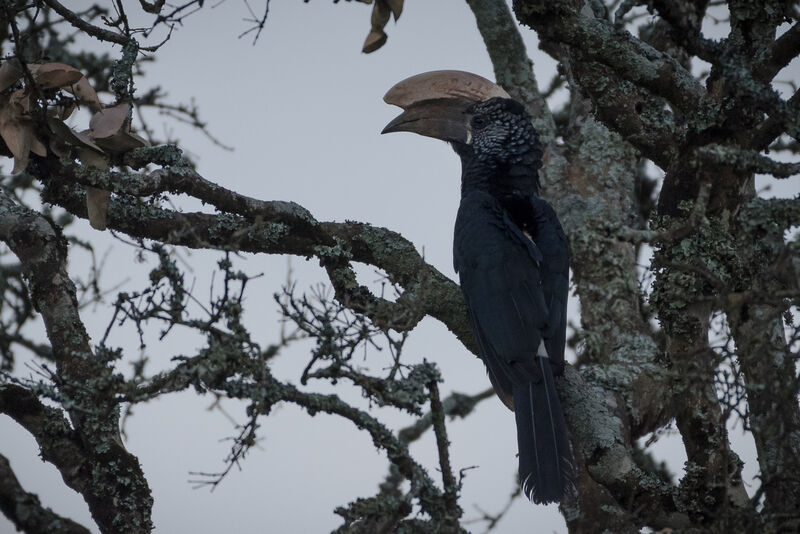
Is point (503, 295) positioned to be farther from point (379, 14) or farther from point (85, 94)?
point (85, 94)

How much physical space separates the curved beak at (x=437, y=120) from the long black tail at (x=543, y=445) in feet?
5.67

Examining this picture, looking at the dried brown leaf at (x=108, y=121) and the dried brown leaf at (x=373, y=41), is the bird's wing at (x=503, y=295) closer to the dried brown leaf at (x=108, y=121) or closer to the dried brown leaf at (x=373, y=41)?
the dried brown leaf at (x=373, y=41)

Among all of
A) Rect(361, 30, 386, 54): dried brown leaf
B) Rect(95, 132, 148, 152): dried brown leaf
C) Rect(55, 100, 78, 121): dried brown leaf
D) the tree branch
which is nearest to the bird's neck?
Rect(361, 30, 386, 54): dried brown leaf

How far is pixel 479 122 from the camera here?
4672mm

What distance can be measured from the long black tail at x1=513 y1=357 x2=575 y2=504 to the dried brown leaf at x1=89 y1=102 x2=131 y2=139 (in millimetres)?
1787

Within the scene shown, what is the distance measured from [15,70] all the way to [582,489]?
2705mm

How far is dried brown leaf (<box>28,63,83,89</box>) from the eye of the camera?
312 cm

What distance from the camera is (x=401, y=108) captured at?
4645 millimetres

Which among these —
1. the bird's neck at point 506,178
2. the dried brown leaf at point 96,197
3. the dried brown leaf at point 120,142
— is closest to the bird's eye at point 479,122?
the bird's neck at point 506,178

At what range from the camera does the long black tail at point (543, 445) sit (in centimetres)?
318

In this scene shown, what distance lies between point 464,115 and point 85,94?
2111mm

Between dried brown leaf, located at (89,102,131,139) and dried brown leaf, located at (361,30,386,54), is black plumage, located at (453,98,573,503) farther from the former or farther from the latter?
dried brown leaf, located at (89,102,131,139)

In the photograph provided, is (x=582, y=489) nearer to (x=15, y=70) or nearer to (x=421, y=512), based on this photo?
(x=421, y=512)

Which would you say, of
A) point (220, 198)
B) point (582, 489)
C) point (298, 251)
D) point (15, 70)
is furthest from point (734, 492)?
point (15, 70)
